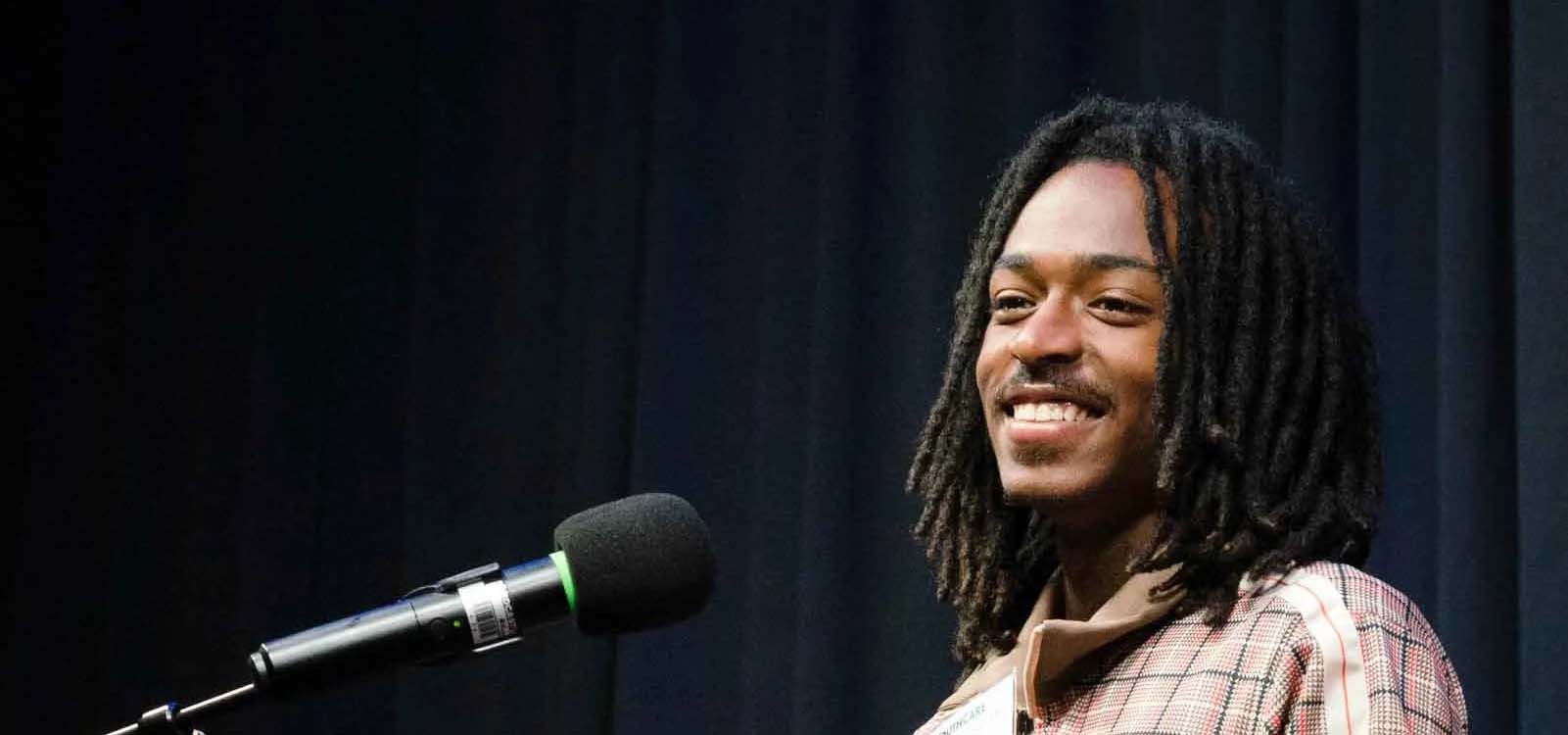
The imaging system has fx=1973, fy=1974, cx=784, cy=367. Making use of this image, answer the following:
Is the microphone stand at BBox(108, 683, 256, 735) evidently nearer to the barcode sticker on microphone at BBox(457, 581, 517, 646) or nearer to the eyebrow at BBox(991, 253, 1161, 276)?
the barcode sticker on microphone at BBox(457, 581, 517, 646)

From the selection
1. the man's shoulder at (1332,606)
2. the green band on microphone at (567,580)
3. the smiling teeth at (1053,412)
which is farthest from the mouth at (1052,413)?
the green band on microphone at (567,580)

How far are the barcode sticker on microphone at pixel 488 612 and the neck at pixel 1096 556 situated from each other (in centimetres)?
74

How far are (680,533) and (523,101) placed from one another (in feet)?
7.68

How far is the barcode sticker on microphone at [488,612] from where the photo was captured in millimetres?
1582

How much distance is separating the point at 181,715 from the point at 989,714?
0.86 meters

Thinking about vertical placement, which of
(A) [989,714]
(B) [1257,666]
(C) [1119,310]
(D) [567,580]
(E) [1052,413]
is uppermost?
(C) [1119,310]

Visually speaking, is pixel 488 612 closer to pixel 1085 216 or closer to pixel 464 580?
pixel 464 580

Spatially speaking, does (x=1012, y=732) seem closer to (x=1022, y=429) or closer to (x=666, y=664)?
(x=1022, y=429)

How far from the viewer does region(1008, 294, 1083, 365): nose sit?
2.08m

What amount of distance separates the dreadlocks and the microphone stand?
918 mm

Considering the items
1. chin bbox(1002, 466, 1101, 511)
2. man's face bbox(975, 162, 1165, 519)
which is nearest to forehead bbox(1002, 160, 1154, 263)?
man's face bbox(975, 162, 1165, 519)

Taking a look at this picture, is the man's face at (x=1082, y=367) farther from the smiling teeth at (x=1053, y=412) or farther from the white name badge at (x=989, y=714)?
the white name badge at (x=989, y=714)

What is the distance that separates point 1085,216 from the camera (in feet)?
7.14

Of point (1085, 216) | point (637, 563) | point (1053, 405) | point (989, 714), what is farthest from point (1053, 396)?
point (637, 563)
